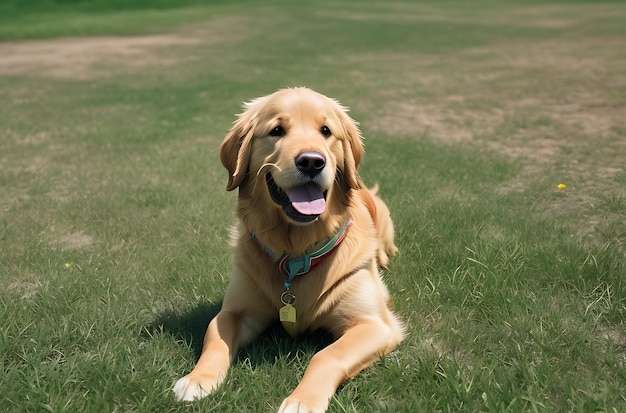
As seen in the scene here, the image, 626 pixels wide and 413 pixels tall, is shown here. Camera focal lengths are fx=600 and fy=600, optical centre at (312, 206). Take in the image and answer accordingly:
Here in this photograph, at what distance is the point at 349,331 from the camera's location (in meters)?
2.90

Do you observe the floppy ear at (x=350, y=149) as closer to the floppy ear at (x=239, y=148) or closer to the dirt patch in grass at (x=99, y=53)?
the floppy ear at (x=239, y=148)

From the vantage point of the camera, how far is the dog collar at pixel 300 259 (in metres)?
3.09

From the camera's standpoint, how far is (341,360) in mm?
2664

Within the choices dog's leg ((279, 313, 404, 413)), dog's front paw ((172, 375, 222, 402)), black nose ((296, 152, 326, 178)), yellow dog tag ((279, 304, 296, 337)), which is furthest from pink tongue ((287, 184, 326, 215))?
dog's front paw ((172, 375, 222, 402))

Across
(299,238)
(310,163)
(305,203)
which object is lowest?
(299,238)

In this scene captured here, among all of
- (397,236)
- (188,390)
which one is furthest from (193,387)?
(397,236)

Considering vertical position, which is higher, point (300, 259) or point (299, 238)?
point (299, 238)

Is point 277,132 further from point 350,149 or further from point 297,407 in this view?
point 297,407

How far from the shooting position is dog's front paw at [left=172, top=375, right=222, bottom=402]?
98.8 inches

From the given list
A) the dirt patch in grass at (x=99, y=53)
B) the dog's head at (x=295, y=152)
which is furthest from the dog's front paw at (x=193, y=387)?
the dirt patch in grass at (x=99, y=53)

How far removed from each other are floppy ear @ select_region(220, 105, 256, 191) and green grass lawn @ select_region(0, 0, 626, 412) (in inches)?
32.7

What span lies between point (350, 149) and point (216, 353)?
1.30m

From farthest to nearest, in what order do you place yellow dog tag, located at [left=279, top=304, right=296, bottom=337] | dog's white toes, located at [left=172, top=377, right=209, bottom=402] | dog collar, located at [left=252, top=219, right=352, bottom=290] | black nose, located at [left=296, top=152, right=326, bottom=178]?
1. dog collar, located at [left=252, top=219, right=352, bottom=290]
2. yellow dog tag, located at [left=279, top=304, right=296, bottom=337]
3. black nose, located at [left=296, top=152, right=326, bottom=178]
4. dog's white toes, located at [left=172, top=377, right=209, bottom=402]

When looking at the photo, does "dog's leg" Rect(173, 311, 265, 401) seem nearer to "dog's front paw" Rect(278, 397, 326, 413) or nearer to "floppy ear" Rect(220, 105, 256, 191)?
"dog's front paw" Rect(278, 397, 326, 413)
